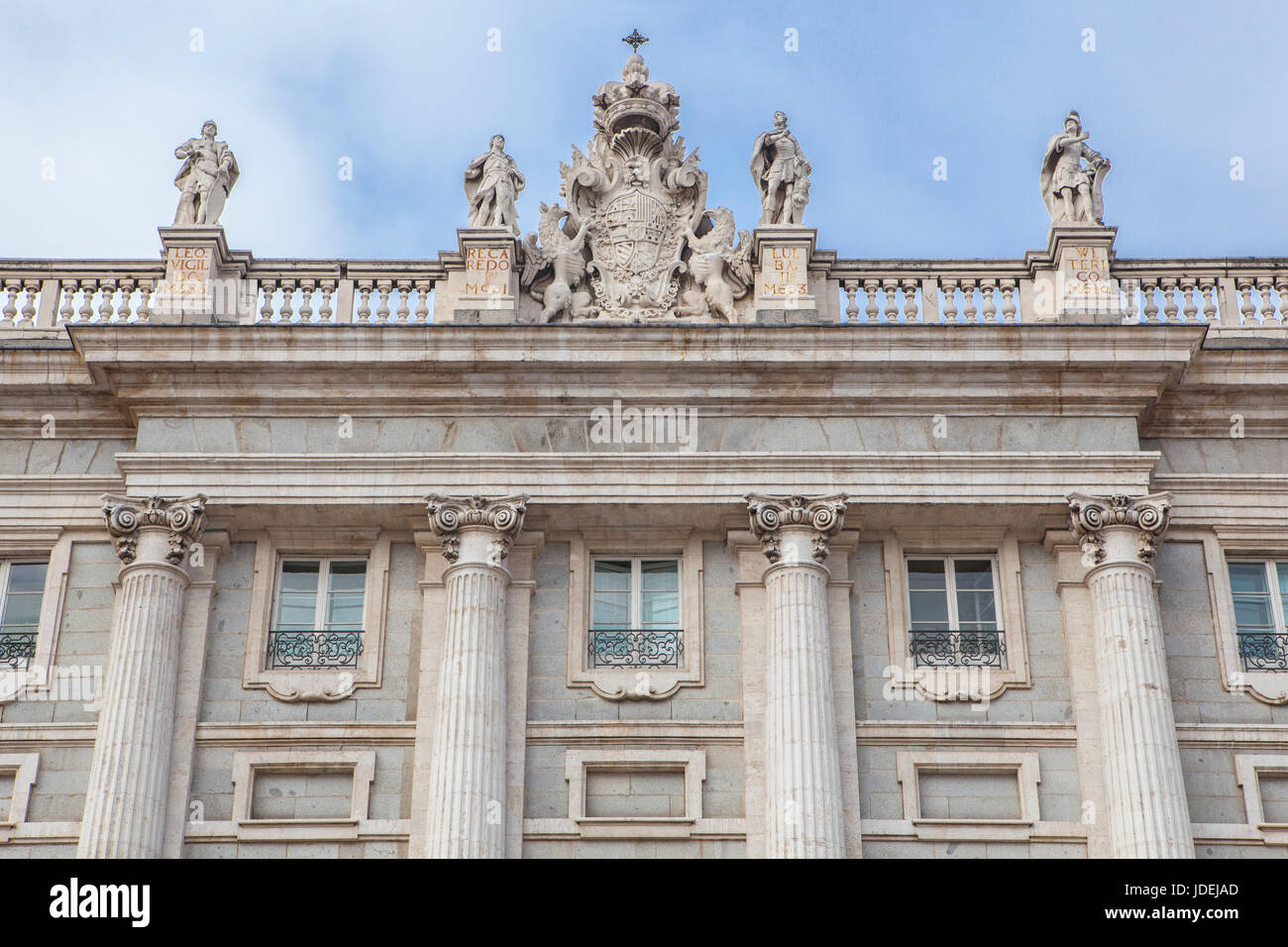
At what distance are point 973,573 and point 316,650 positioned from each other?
6.92 meters

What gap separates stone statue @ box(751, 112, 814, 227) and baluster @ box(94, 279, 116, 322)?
23.8ft

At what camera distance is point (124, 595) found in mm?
21891

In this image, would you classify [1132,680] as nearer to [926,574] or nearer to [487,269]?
[926,574]

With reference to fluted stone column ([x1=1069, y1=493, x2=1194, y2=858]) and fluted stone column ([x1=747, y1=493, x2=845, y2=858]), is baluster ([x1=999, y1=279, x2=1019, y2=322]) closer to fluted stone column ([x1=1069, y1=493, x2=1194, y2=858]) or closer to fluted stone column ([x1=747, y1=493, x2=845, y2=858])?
fluted stone column ([x1=1069, y1=493, x2=1194, y2=858])

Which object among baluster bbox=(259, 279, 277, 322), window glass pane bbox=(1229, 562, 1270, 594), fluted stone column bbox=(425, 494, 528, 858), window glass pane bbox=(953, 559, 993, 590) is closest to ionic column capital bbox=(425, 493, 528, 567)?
fluted stone column bbox=(425, 494, 528, 858)

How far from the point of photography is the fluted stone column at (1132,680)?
20438 millimetres

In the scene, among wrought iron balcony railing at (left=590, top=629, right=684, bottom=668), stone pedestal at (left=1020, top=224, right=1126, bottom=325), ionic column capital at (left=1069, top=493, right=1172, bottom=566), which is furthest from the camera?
stone pedestal at (left=1020, top=224, right=1126, bottom=325)

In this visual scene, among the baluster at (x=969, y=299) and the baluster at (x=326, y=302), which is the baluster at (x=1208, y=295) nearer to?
the baluster at (x=969, y=299)

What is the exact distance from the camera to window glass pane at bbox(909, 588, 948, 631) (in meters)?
22.3

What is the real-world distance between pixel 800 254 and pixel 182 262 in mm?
6798

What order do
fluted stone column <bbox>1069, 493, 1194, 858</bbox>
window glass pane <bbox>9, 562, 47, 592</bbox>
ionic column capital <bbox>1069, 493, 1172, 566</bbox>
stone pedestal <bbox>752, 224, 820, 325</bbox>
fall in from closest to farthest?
1. fluted stone column <bbox>1069, 493, 1194, 858</bbox>
2. ionic column capital <bbox>1069, 493, 1172, 566</bbox>
3. window glass pane <bbox>9, 562, 47, 592</bbox>
4. stone pedestal <bbox>752, 224, 820, 325</bbox>

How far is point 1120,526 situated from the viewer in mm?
21984
